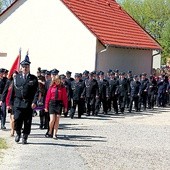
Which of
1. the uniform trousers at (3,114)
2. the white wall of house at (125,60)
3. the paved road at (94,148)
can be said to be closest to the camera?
the paved road at (94,148)

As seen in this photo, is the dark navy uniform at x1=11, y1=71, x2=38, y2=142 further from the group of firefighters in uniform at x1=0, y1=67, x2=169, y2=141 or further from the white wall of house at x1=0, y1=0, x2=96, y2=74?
the white wall of house at x1=0, y1=0, x2=96, y2=74

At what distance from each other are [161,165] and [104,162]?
45.3 inches

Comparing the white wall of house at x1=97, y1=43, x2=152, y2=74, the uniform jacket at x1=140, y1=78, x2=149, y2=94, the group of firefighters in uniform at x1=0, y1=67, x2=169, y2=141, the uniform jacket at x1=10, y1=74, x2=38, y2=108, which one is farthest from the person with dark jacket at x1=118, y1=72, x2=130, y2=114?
the uniform jacket at x1=10, y1=74, x2=38, y2=108

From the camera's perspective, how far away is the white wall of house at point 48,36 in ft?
93.7

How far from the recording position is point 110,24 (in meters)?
31.8

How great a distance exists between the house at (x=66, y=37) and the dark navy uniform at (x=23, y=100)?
565 inches

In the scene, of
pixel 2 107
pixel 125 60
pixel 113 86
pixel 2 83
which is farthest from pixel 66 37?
pixel 2 107

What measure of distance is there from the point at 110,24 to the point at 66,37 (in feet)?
12.3

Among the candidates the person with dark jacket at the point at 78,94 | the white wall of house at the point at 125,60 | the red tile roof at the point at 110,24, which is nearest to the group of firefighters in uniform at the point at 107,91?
the person with dark jacket at the point at 78,94

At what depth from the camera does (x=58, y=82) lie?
48.6ft

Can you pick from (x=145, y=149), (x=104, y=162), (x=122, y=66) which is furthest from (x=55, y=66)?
(x=104, y=162)

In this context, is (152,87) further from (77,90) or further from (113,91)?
(77,90)

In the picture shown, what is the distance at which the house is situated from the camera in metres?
28.5

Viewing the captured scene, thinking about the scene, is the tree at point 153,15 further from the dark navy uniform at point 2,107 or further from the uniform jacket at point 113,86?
the dark navy uniform at point 2,107
